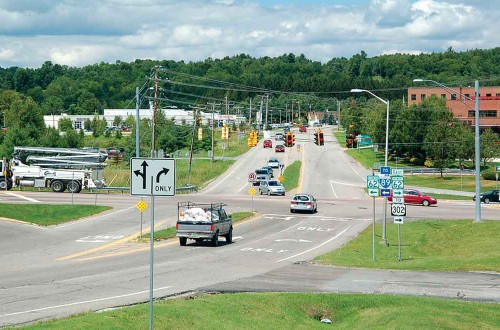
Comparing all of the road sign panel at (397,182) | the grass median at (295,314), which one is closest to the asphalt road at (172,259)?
the grass median at (295,314)

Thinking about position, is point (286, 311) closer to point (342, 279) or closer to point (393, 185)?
point (342, 279)

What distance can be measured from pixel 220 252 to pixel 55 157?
44340 millimetres

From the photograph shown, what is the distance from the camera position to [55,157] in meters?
78.8

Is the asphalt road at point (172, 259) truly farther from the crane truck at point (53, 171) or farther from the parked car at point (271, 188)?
the parked car at point (271, 188)

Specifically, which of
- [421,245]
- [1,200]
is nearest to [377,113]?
[1,200]

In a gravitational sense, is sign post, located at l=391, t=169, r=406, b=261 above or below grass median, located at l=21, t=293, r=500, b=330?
above

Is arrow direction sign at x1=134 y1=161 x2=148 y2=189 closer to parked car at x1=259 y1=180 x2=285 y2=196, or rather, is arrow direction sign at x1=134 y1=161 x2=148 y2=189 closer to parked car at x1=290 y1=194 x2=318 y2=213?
parked car at x1=290 y1=194 x2=318 y2=213

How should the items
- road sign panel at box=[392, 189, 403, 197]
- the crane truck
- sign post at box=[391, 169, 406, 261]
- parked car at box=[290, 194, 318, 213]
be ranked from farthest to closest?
the crane truck → parked car at box=[290, 194, 318, 213] → road sign panel at box=[392, 189, 403, 197] → sign post at box=[391, 169, 406, 261]

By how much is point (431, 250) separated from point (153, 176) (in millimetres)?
28823

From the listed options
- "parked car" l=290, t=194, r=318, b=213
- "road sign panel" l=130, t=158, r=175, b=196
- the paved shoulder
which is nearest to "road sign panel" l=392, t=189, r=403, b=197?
the paved shoulder

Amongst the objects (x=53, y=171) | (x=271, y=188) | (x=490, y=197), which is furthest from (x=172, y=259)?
(x=490, y=197)

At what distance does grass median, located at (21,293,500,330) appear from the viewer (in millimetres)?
17609

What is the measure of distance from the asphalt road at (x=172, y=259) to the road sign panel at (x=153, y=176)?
250 inches

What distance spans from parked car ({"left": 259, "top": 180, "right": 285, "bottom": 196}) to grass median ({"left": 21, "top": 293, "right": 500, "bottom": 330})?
55.6m
